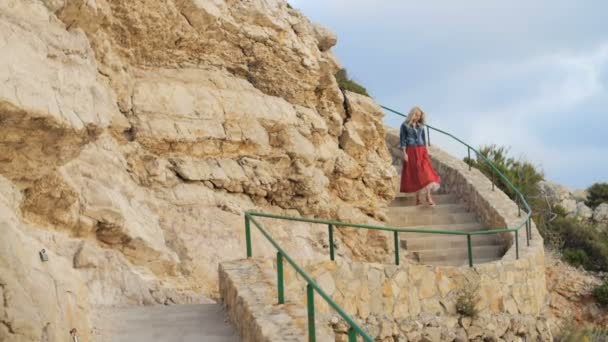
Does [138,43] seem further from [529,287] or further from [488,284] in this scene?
[529,287]

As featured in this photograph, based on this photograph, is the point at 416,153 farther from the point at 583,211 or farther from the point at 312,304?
the point at 583,211

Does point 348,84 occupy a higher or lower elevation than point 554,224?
higher

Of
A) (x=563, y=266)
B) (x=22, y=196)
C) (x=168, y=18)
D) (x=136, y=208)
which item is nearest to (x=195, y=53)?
(x=168, y=18)

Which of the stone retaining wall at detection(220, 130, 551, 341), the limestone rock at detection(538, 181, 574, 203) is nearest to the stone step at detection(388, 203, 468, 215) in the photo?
the stone retaining wall at detection(220, 130, 551, 341)

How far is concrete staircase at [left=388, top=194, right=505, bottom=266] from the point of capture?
14875 mm

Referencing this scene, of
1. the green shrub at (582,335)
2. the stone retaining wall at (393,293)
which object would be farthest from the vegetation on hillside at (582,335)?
the stone retaining wall at (393,293)

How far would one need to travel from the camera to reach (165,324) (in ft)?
26.4

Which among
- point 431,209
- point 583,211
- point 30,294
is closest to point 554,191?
point 583,211

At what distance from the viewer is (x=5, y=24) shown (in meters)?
7.77

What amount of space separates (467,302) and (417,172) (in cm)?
459

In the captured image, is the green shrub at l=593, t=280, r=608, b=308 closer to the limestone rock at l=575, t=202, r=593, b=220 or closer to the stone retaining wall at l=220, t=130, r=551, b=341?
the stone retaining wall at l=220, t=130, r=551, b=341

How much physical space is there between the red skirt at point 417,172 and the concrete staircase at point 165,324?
8.35 meters

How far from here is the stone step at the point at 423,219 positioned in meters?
16.4

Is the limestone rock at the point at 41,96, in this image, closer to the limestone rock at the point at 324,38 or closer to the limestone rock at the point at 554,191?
the limestone rock at the point at 324,38
